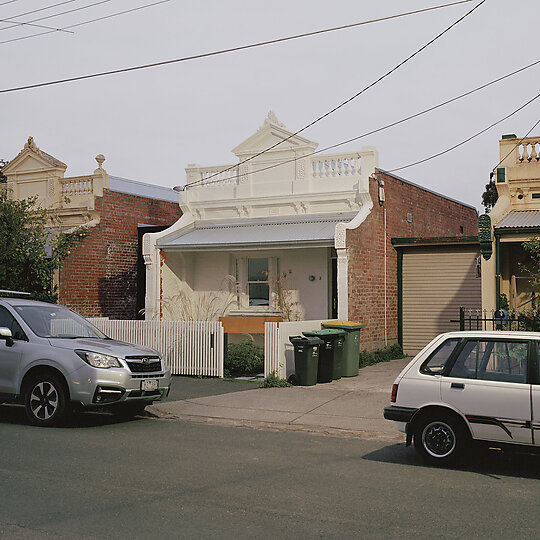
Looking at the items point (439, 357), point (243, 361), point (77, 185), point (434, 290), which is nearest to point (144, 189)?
point (77, 185)

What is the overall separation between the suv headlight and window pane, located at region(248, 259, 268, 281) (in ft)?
35.1

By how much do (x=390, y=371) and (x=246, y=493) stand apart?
10.6 m

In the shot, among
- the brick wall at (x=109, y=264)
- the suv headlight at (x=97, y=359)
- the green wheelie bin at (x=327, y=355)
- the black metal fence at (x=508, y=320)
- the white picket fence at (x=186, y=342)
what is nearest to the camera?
the suv headlight at (x=97, y=359)

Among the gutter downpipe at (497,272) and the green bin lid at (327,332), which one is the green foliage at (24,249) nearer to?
the green bin lid at (327,332)

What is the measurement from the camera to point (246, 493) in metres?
6.59

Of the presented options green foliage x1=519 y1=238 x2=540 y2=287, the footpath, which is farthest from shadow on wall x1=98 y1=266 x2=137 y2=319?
green foliage x1=519 y1=238 x2=540 y2=287

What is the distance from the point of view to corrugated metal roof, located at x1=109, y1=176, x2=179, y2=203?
89.5 ft

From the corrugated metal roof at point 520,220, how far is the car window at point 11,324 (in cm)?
1026

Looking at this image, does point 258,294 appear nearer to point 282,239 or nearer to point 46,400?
point 282,239

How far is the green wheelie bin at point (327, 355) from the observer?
14.6 m

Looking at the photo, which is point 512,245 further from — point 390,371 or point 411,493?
point 411,493

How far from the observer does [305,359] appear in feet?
46.4

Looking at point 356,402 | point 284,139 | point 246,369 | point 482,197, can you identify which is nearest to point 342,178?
point 284,139

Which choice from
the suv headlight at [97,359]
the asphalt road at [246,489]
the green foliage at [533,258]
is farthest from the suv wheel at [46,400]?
the green foliage at [533,258]
